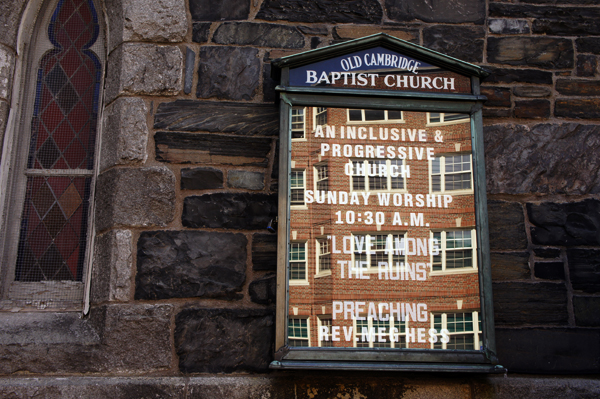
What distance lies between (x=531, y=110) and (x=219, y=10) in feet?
6.80

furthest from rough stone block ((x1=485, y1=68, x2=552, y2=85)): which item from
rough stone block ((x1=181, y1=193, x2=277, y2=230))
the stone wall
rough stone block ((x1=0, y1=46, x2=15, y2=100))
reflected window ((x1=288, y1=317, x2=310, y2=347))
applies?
rough stone block ((x1=0, y1=46, x2=15, y2=100))

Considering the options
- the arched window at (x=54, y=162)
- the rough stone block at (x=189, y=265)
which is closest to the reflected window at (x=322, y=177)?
the rough stone block at (x=189, y=265)

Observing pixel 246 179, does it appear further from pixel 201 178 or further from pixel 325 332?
pixel 325 332

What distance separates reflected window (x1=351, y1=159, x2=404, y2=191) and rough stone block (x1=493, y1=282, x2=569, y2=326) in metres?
0.86

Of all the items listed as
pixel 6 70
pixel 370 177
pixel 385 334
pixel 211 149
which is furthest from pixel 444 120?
pixel 6 70

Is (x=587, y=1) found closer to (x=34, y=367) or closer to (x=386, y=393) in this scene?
(x=386, y=393)

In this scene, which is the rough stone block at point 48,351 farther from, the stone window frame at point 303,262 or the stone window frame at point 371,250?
the stone window frame at point 371,250

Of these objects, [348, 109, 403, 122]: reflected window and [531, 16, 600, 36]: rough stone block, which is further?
[531, 16, 600, 36]: rough stone block

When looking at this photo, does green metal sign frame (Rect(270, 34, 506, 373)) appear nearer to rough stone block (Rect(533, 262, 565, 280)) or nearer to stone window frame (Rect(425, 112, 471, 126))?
stone window frame (Rect(425, 112, 471, 126))

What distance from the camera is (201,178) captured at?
2975 millimetres

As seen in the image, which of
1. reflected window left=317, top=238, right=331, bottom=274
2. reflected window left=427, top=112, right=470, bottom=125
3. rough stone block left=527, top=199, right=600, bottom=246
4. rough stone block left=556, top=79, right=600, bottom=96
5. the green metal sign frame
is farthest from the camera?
rough stone block left=556, top=79, right=600, bottom=96

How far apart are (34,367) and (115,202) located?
968mm

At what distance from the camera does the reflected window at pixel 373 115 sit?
2881 millimetres

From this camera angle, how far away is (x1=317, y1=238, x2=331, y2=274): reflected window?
2691mm
